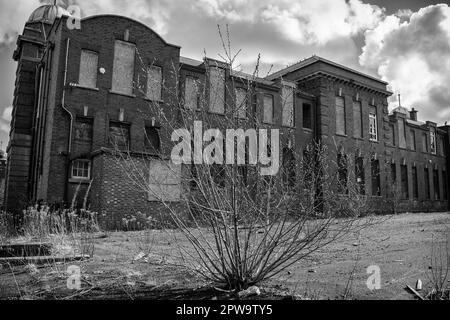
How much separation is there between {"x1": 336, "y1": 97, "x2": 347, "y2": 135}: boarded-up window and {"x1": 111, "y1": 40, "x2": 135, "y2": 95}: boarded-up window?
46.9 ft

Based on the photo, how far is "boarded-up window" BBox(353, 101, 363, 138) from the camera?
1069 inches

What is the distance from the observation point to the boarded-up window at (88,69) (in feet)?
55.6

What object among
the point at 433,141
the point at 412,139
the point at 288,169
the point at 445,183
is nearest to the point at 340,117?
the point at 412,139

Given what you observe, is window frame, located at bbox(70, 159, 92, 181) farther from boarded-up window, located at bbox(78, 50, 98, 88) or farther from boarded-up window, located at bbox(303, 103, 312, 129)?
boarded-up window, located at bbox(303, 103, 312, 129)

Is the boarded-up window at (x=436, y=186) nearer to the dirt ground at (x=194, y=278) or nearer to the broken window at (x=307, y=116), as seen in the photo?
the broken window at (x=307, y=116)

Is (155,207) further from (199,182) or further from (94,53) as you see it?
(199,182)

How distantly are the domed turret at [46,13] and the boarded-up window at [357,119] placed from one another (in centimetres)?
2016

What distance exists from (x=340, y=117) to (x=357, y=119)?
1.69 metres

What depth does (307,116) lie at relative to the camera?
83.8ft

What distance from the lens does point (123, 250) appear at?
837cm

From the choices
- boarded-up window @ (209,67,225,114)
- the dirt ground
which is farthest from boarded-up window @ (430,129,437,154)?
boarded-up window @ (209,67,225,114)

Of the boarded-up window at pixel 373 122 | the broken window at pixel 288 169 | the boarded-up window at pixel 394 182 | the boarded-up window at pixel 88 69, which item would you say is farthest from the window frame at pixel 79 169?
the boarded-up window at pixel 373 122
